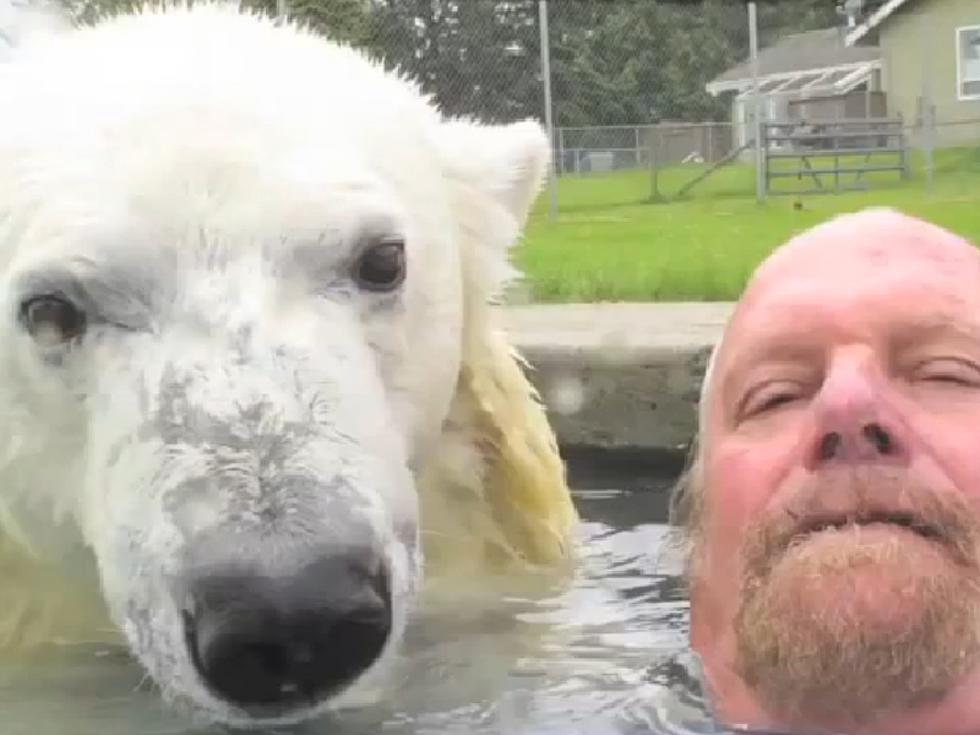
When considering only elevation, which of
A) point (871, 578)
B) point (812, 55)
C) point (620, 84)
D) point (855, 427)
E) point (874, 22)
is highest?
point (874, 22)

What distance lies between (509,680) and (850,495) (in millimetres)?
845

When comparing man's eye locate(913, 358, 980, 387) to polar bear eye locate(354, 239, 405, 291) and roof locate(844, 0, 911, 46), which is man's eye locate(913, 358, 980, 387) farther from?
roof locate(844, 0, 911, 46)

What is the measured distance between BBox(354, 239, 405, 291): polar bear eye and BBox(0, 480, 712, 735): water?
2.27 feet

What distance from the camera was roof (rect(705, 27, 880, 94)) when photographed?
30.8 meters

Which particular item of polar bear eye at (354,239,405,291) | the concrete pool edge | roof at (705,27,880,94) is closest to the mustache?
polar bear eye at (354,239,405,291)

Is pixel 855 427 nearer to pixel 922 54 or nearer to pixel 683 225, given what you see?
pixel 683 225

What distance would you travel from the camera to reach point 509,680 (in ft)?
9.93

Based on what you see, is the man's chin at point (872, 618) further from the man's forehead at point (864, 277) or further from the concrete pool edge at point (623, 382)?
the concrete pool edge at point (623, 382)

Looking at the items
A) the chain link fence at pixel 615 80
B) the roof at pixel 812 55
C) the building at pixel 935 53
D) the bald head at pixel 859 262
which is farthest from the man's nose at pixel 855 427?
the roof at pixel 812 55

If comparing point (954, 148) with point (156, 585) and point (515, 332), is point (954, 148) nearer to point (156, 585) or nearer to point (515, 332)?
point (515, 332)

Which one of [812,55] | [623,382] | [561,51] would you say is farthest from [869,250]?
[812,55]

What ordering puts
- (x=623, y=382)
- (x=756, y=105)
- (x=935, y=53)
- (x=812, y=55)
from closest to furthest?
1. (x=623, y=382)
2. (x=756, y=105)
3. (x=935, y=53)
4. (x=812, y=55)

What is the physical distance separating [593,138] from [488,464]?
13817mm

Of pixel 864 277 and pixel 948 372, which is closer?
pixel 948 372
